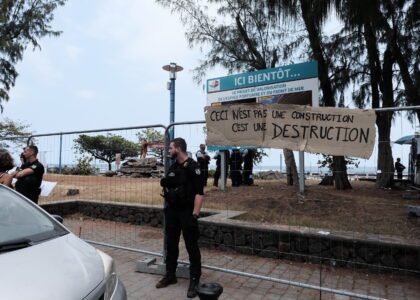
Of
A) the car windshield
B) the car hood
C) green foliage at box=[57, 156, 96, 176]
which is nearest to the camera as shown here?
the car hood

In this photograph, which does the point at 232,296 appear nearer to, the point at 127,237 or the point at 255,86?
the point at 127,237

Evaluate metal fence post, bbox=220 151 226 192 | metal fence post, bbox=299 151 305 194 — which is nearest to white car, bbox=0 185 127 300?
metal fence post, bbox=299 151 305 194

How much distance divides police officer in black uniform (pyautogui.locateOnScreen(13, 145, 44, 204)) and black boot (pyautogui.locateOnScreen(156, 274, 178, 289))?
280 centimetres

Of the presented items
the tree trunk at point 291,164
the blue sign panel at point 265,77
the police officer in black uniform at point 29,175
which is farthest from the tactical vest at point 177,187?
the tree trunk at point 291,164

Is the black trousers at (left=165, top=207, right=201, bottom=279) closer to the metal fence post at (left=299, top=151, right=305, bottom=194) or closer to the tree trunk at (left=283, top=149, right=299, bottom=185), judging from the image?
the metal fence post at (left=299, top=151, right=305, bottom=194)

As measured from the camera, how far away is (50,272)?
2467 mm

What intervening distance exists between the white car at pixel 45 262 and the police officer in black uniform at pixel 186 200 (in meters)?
1.35

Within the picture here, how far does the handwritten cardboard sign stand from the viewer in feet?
14.4

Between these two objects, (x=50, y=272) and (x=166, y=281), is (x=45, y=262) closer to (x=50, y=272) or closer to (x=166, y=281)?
(x=50, y=272)

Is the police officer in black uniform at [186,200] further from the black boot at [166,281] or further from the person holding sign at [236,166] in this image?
the person holding sign at [236,166]

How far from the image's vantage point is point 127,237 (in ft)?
24.4

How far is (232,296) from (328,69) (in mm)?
9334

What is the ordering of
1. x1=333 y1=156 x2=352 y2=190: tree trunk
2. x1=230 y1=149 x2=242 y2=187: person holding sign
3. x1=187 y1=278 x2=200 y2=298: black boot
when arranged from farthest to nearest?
x1=230 y1=149 x2=242 y2=187: person holding sign
x1=333 y1=156 x2=352 y2=190: tree trunk
x1=187 y1=278 x2=200 y2=298: black boot

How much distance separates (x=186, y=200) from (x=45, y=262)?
196cm
